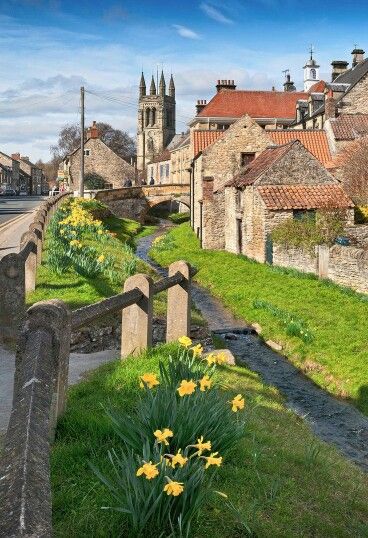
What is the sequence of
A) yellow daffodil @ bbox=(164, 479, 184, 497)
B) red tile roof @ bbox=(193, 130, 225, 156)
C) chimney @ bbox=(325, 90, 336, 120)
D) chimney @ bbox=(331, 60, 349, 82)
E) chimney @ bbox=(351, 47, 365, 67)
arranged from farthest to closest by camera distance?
chimney @ bbox=(331, 60, 349, 82) → chimney @ bbox=(351, 47, 365, 67) → chimney @ bbox=(325, 90, 336, 120) → red tile roof @ bbox=(193, 130, 225, 156) → yellow daffodil @ bbox=(164, 479, 184, 497)

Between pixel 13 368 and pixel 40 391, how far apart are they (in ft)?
16.8

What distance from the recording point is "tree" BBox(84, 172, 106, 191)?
69438 mm

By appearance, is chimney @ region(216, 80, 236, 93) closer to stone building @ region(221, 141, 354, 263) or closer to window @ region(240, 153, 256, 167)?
window @ region(240, 153, 256, 167)

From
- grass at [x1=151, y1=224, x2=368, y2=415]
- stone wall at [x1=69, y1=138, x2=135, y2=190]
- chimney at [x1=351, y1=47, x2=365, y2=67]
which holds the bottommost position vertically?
grass at [x1=151, y1=224, x2=368, y2=415]

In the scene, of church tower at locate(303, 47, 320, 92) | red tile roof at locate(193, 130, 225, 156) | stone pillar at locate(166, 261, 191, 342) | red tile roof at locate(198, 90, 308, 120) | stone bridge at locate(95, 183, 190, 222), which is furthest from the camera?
church tower at locate(303, 47, 320, 92)

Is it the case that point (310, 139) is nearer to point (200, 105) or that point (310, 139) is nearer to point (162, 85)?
point (200, 105)

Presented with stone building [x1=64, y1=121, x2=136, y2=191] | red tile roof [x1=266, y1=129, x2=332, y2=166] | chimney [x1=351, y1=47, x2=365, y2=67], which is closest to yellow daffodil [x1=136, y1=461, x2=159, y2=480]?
red tile roof [x1=266, y1=129, x2=332, y2=166]

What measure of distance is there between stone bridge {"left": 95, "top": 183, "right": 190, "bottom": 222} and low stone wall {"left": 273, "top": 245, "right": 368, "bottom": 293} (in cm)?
3172

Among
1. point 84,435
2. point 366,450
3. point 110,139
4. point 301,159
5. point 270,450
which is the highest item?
point 110,139

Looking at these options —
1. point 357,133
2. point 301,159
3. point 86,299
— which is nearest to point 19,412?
point 86,299

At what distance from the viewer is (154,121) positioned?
5207 inches

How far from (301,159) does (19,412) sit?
2943 cm

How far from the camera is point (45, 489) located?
8.48 ft

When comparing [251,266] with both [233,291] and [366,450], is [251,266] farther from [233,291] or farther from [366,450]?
[366,450]
